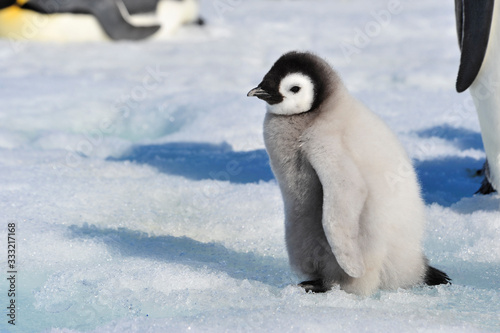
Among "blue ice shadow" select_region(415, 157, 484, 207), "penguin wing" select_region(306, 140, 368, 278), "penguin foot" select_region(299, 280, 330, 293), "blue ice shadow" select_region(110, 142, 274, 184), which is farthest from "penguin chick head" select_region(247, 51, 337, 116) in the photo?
"blue ice shadow" select_region(110, 142, 274, 184)

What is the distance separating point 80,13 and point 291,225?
16.6ft

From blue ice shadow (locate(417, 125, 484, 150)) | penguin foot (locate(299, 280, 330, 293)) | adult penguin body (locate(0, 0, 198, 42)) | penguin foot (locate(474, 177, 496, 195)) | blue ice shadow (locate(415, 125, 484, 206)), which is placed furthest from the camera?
adult penguin body (locate(0, 0, 198, 42))

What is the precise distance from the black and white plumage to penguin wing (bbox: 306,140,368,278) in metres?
1.02

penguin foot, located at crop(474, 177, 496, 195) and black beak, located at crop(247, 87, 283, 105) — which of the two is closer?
black beak, located at crop(247, 87, 283, 105)

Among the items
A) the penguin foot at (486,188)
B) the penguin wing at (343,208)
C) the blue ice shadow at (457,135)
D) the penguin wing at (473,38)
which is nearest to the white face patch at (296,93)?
the penguin wing at (343,208)

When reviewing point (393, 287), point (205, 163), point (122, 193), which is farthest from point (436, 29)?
point (393, 287)

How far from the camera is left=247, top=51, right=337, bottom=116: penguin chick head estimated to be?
5.30ft

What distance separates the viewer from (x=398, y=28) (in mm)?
7012

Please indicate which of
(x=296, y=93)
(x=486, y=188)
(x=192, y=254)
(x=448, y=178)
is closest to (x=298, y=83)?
(x=296, y=93)

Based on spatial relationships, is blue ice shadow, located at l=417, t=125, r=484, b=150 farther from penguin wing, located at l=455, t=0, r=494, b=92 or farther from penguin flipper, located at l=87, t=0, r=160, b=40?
penguin flipper, located at l=87, t=0, r=160, b=40

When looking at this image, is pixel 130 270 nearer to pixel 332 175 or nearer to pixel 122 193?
pixel 332 175

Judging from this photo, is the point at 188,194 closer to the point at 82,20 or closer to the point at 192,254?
the point at 192,254

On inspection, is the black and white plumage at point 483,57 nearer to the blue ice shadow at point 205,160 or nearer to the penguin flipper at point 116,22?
the blue ice shadow at point 205,160

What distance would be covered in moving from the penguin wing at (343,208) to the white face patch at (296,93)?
0.16m
